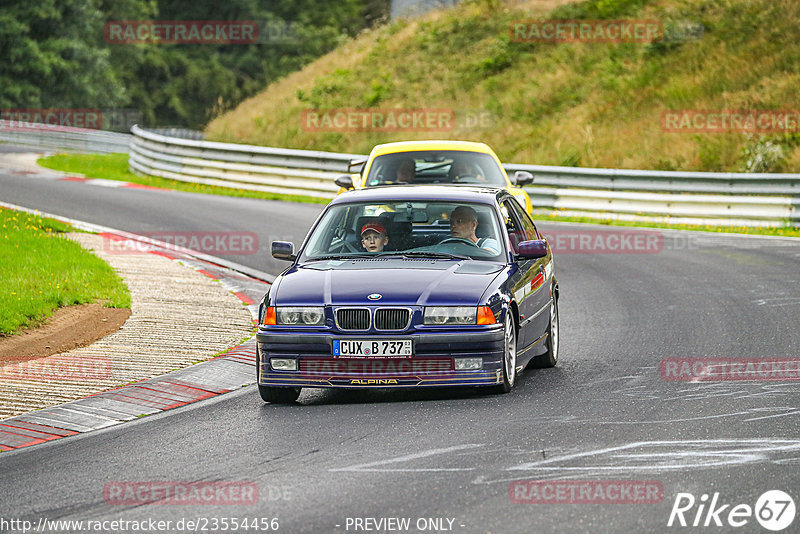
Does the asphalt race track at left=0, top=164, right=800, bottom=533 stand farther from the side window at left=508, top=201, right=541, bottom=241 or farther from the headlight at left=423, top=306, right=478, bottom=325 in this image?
the side window at left=508, top=201, right=541, bottom=241

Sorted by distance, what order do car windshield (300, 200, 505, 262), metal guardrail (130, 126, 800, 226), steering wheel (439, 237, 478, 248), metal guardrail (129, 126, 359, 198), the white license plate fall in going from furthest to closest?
metal guardrail (129, 126, 359, 198)
metal guardrail (130, 126, 800, 226)
steering wheel (439, 237, 478, 248)
car windshield (300, 200, 505, 262)
the white license plate

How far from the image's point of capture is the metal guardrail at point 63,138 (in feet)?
136

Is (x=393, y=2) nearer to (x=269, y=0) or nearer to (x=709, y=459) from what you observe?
(x=269, y=0)

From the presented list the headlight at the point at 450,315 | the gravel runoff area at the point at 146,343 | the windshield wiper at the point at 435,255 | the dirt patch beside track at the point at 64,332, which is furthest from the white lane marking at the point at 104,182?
the headlight at the point at 450,315

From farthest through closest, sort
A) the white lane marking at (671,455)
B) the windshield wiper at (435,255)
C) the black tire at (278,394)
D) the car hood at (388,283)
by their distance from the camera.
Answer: the windshield wiper at (435,255)
the black tire at (278,394)
the car hood at (388,283)
the white lane marking at (671,455)

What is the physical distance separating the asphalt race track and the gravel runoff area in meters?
1.03

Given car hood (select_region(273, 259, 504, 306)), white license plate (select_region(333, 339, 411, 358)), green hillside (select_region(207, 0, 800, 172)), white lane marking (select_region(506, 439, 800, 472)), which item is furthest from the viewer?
green hillside (select_region(207, 0, 800, 172))

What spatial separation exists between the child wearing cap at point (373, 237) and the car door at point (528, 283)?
1061 mm

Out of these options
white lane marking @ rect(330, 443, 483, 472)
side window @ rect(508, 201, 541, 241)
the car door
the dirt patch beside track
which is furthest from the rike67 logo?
the dirt patch beside track

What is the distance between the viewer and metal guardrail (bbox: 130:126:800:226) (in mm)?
22281

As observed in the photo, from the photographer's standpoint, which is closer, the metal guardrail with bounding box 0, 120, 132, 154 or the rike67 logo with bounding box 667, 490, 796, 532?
the rike67 logo with bounding box 667, 490, 796, 532

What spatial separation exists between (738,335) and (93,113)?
50934 mm

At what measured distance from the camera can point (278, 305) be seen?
8.80 m

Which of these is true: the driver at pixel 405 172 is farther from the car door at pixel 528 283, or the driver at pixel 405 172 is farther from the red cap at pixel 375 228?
the red cap at pixel 375 228
